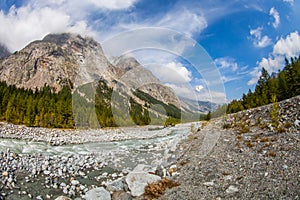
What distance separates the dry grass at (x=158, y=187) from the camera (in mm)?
7848

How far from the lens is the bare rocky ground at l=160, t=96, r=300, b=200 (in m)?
6.75

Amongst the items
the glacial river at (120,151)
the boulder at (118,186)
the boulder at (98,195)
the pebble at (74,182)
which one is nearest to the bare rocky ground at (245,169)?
the boulder at (118,186)

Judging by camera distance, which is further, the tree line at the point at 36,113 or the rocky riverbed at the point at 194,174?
the tree line at the point at 36,113

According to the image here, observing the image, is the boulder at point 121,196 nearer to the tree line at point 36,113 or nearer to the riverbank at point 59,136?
the riverbank at point 59,136

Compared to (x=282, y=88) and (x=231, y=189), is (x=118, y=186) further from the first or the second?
(x=282, y=88)

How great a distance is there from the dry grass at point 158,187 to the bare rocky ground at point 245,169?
27 centimetres

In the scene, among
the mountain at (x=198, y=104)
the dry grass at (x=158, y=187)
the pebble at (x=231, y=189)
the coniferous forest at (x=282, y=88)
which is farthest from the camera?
the coniferous forest at (x=282, y=88)

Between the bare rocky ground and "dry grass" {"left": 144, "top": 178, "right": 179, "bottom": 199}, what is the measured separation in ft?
0.89

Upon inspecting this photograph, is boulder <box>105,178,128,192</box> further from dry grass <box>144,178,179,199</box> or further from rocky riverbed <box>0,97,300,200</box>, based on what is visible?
dry grass <box>144,178,179,199</box>

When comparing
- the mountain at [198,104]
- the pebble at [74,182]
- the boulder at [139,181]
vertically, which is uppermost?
the mountain at [198,104]

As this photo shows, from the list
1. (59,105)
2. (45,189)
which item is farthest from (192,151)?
(59,105)

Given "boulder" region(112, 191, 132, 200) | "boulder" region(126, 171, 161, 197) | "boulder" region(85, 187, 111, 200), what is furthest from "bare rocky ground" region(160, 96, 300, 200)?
"boulder" region(85, 187, 111, 200)

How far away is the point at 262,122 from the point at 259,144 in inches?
245

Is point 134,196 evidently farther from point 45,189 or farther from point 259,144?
point 259,144
